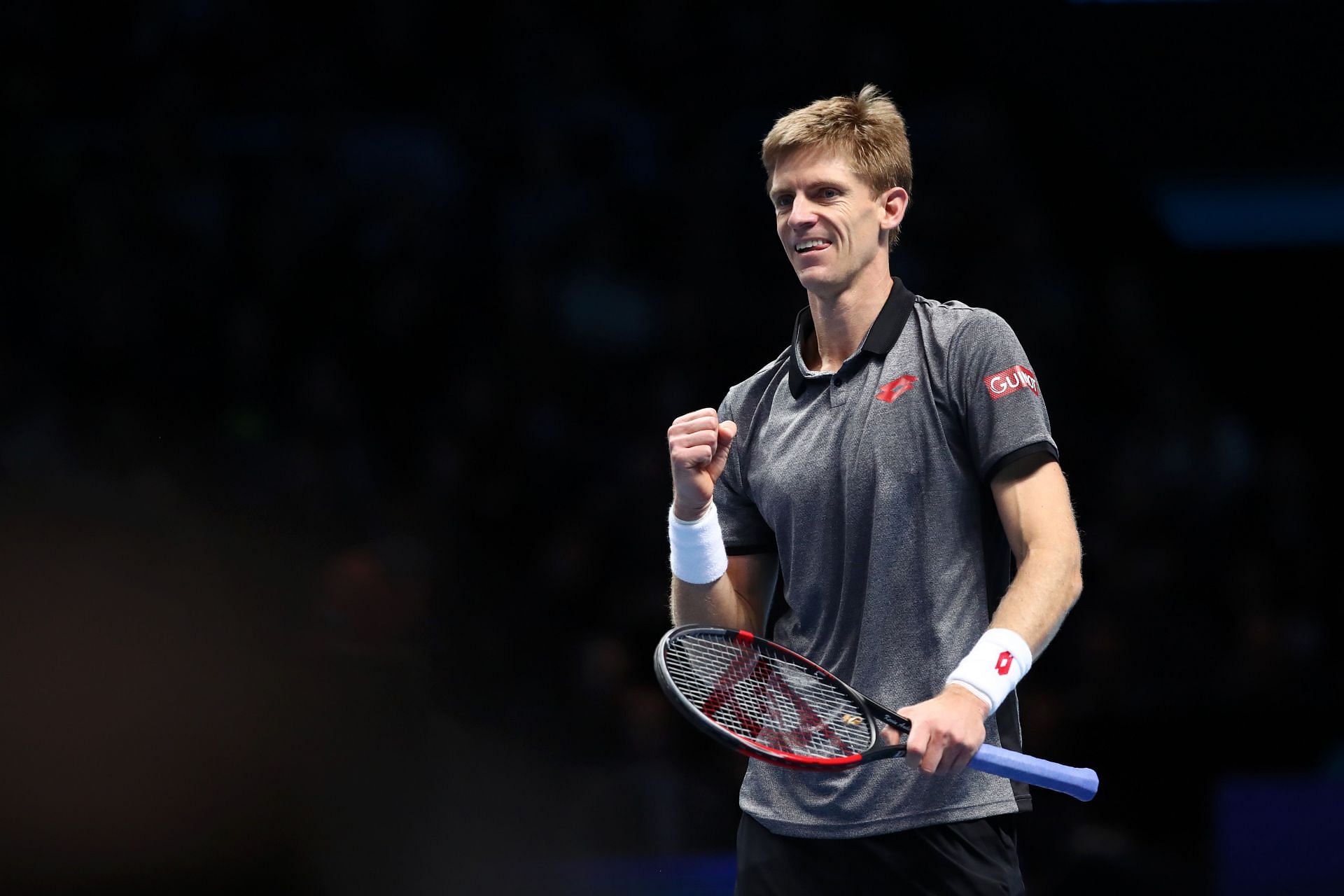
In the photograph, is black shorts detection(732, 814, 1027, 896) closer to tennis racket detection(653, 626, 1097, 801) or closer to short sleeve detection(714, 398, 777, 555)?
tennis racket detection(653, 626, 1097, 801)

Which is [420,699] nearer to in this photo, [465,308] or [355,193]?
[465,308]

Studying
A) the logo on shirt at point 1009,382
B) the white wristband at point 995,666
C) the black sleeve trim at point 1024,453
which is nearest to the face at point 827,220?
the logo on shirt at point 1009,382

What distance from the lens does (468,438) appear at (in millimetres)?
6137

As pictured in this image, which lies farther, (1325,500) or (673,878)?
(1325,500)

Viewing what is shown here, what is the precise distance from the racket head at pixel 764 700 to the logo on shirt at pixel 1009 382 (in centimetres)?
54

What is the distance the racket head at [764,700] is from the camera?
7.53ft

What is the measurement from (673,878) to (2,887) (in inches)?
96.8

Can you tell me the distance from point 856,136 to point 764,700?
1.03 metres

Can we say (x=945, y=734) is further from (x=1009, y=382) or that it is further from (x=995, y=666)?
(x=1009, y=382)

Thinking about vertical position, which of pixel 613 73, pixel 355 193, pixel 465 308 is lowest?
pixel 465 308

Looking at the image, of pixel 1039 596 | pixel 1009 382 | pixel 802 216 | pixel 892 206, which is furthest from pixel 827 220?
pixel 1039 596

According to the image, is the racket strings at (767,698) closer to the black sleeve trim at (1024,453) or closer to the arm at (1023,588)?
the arm at (1023,588)

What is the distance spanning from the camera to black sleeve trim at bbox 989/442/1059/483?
2334 mm

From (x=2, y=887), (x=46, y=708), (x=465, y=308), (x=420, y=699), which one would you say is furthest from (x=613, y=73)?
(x=2, y=887)
